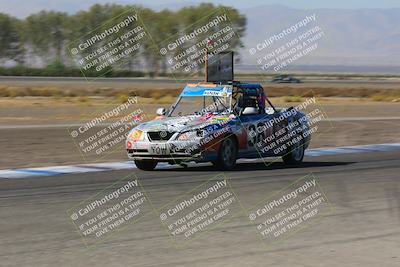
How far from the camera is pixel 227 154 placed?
15008 millimetres

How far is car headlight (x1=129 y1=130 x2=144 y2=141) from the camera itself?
14789 millimetres

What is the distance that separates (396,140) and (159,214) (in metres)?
15.8

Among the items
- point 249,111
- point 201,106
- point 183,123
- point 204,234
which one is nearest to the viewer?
point 204,234

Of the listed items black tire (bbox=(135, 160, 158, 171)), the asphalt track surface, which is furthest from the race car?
the asphalt track surface

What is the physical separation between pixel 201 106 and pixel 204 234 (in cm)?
690

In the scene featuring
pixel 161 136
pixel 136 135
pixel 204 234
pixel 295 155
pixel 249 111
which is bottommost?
pixel 295 155

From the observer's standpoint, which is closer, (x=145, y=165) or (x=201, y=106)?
(x=145, y=165)

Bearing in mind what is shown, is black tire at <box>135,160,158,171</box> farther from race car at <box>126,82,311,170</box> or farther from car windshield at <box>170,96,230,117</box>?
car windshield at <box>170,96,230,117</box>

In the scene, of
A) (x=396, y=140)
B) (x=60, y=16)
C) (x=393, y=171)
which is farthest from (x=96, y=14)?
(x=393, y=171)

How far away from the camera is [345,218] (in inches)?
395

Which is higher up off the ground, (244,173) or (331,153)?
(244,173)

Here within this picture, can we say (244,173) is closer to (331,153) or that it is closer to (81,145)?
(331,153)

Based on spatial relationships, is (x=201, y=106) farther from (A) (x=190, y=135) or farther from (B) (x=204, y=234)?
(B) (x=204, y=234)

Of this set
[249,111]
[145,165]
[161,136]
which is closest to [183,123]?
[161,136]
